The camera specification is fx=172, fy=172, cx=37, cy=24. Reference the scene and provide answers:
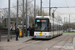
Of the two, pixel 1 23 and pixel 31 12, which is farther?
pixel 31 12

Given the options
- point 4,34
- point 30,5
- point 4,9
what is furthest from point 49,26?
point 30,5

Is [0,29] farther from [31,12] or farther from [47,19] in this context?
[31,12]

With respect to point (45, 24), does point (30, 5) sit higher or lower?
higher

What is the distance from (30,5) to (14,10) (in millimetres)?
5637

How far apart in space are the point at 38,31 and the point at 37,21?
4.62 ft

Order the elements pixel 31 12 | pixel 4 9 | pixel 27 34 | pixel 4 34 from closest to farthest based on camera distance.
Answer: pixel 4 34
pixel 27 34
pixel 4 9
pixel 31 12

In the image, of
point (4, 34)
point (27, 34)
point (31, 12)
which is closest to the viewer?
point (4, 34)

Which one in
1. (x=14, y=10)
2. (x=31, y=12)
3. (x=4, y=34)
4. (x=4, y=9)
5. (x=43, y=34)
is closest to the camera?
(x=4, y=34)

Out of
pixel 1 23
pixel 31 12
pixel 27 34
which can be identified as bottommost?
pixel 27 34

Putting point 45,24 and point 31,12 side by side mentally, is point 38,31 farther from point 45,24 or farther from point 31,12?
point 31,12

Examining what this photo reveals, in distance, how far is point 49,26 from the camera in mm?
23219

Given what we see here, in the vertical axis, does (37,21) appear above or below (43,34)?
above

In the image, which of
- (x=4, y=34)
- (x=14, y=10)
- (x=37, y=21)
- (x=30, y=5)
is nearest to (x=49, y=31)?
(x=37, y=21)

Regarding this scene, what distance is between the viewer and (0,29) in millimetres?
22484
